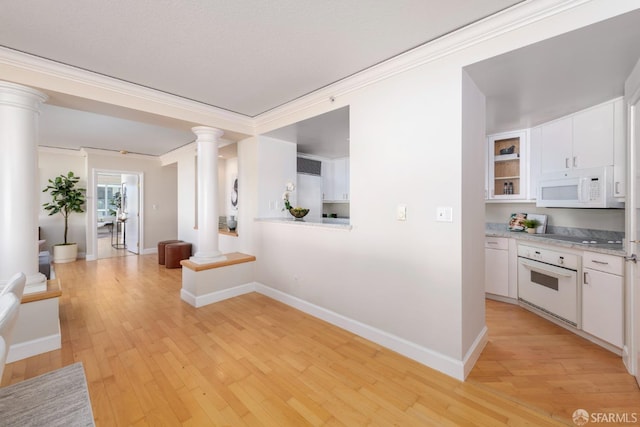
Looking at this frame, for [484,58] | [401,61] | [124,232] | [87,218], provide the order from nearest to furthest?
[484,58] < [401,61] < [87,218] < [124,232]

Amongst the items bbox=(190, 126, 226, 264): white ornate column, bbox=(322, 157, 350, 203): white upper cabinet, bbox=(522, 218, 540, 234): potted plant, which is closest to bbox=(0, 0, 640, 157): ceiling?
bbox=(190, 126, 226, 264): white ornate column

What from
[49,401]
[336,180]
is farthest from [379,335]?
[336,180]

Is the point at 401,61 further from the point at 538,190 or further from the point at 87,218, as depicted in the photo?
the point at 87,218

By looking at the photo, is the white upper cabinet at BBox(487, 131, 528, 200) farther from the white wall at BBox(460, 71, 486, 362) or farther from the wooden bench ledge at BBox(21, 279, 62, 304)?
the wooden bench ledge at BBox(21, 279, 62, 304)

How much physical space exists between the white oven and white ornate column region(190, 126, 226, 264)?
3.82 meters

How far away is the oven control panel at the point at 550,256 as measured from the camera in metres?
2.62

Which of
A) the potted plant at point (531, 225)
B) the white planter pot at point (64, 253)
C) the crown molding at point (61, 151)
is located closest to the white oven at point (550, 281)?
the potted plant at point (531, 225)

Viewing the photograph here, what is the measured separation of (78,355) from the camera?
7.32ft

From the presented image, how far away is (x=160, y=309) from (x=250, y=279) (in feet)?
3.78

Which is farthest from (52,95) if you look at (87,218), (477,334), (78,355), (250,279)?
(87,218)

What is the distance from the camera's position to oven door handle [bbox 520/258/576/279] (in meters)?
2.65

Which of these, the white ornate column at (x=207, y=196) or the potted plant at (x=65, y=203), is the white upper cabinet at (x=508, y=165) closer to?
the white ornate column at (x=207, y=196)

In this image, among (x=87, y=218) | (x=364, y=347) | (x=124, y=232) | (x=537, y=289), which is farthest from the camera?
(x=124, y=232)

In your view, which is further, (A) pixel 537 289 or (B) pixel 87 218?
(B) pixel 87 218
